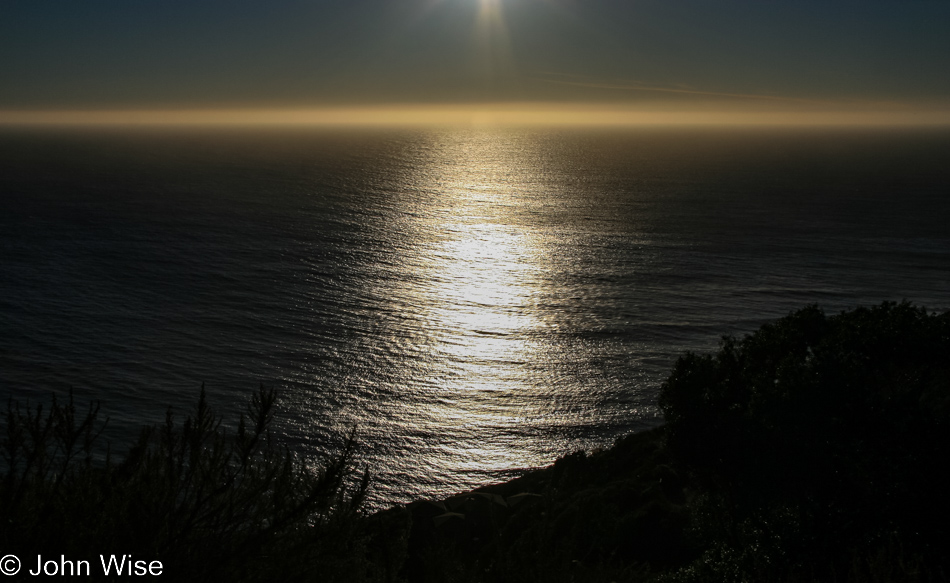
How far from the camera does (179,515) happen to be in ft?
29.5

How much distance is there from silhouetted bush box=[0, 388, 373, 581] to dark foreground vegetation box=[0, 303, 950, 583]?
0.10 ft

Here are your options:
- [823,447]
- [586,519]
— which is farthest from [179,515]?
[586,519]

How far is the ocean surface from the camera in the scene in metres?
43.4

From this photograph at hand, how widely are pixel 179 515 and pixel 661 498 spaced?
17959mm

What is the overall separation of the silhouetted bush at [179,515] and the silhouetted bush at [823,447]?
885 cm

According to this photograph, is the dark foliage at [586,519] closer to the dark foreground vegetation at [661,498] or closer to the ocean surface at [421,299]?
the dark foreground vegetation at [661,498]

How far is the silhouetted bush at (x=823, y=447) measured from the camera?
14621 mm

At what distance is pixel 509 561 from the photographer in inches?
474

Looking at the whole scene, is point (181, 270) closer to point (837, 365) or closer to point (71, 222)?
point (71, 222)

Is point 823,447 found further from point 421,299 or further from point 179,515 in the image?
point 421,299

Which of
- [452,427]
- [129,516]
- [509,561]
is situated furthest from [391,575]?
[452,427]

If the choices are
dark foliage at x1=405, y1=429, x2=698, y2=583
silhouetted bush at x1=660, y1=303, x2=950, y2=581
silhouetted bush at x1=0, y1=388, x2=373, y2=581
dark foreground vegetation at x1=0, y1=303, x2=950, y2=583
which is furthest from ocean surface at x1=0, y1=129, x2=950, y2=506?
silhouetted bush at x1=0, y1=388, x2=373, y2=581

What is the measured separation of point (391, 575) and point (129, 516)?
410 cm

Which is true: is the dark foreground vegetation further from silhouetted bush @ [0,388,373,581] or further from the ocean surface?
the ocean surface
